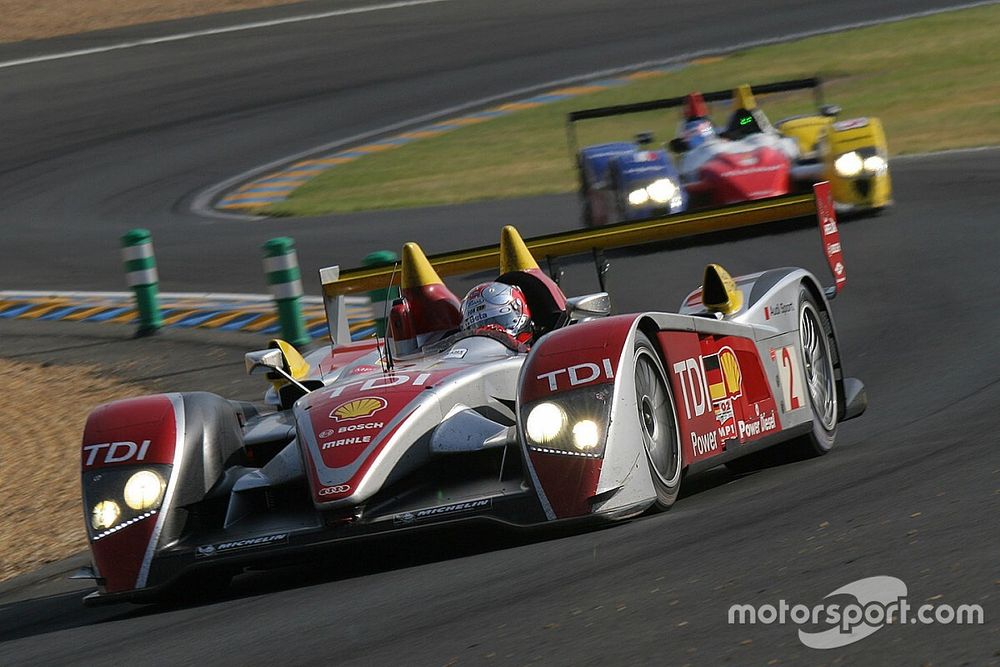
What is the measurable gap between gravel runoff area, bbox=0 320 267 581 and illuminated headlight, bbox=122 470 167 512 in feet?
5.90

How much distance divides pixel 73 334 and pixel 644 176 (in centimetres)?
539

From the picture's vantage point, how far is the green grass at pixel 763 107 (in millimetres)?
19531

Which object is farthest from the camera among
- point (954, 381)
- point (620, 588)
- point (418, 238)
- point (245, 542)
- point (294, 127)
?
point (294, 127)

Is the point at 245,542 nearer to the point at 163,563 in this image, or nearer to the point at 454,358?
the point at 163,563

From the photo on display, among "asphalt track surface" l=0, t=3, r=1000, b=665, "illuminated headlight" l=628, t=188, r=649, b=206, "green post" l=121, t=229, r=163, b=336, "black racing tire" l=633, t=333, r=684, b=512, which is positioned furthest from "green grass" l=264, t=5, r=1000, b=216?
"black racing tire" l=633, t=333, r=684, b=512

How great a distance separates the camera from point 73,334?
13.4 meters

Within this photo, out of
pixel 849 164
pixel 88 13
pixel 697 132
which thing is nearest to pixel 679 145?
pixel 697 132

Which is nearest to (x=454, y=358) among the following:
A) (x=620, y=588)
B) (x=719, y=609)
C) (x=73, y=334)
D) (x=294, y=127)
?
(x=620, y=588)

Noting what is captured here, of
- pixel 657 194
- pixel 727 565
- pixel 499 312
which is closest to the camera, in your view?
pixel 727 565

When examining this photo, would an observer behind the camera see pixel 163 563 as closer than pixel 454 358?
Yes

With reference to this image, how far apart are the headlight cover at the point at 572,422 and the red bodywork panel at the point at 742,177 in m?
9.20

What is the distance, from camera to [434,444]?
584 centimetres

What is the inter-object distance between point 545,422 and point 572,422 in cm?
10

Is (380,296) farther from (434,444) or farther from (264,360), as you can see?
(434,444)
